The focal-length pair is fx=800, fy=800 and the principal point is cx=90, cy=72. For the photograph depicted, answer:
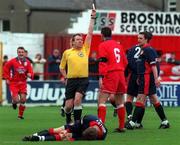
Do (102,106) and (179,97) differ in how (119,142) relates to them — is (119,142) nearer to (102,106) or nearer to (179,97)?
(102,106)

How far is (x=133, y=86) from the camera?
64.2 ft

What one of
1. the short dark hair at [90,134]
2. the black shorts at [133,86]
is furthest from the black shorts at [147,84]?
the short dark hair at [90,134]

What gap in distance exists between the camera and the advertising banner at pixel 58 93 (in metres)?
31.1

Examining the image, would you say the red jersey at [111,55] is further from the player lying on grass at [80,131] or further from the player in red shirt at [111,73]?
the player lying on grass at [80,131]

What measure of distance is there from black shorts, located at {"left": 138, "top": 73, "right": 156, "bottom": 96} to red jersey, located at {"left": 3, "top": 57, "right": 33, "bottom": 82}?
562 centimetres

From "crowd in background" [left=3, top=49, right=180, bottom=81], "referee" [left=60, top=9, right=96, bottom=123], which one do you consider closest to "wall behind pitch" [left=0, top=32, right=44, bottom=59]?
"crowd in background" [left=3, top=49, right=180, bottom=81]

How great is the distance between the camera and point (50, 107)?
3000 cm

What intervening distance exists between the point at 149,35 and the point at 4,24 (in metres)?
36.9

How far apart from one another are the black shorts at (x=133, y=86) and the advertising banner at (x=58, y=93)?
1149 centimetres

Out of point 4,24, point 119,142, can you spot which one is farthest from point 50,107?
point 4,24

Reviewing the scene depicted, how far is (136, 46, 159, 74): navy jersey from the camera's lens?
17828mm

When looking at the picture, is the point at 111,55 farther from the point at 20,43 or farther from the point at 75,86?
the point at 20,43

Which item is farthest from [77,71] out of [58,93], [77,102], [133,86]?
[58,93]

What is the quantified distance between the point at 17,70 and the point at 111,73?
6533 millimetres
